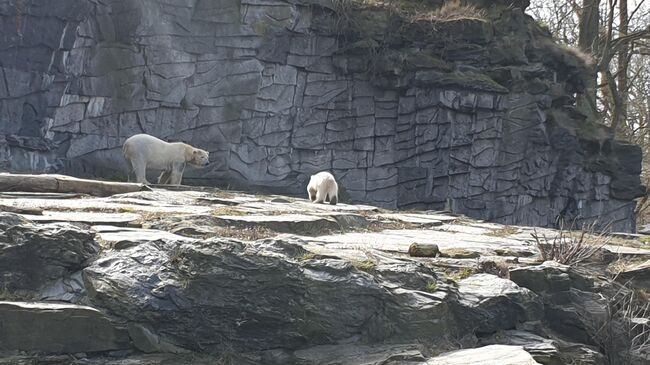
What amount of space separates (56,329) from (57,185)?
5872 millimetres

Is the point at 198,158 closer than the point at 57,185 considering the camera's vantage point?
No

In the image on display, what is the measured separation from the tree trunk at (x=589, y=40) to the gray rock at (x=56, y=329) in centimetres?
2459

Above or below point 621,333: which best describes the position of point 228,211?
above

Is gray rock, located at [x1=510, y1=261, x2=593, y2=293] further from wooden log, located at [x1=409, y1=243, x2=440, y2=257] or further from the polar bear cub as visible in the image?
the polar bear cub

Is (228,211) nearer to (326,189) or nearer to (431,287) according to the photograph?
(431,287)

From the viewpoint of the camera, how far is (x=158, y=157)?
695 inches

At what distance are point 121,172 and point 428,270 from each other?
574 inches

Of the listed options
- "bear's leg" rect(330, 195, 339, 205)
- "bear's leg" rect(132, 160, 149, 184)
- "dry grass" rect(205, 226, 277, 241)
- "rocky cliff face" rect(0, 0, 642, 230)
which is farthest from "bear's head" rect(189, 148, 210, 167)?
"dry grass" rect(205, 226, 277, 241)

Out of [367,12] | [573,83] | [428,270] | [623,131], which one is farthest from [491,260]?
[623,131]

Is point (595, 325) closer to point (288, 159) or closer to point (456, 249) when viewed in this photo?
point (456, 249)

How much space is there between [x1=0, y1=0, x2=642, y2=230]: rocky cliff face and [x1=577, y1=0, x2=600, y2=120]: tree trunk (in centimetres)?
353

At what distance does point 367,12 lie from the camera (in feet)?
79.2

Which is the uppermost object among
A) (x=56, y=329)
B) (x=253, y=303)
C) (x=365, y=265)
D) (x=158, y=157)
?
(x=158, y=157)

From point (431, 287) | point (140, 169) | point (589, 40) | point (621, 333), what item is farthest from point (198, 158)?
point (589, 40)
